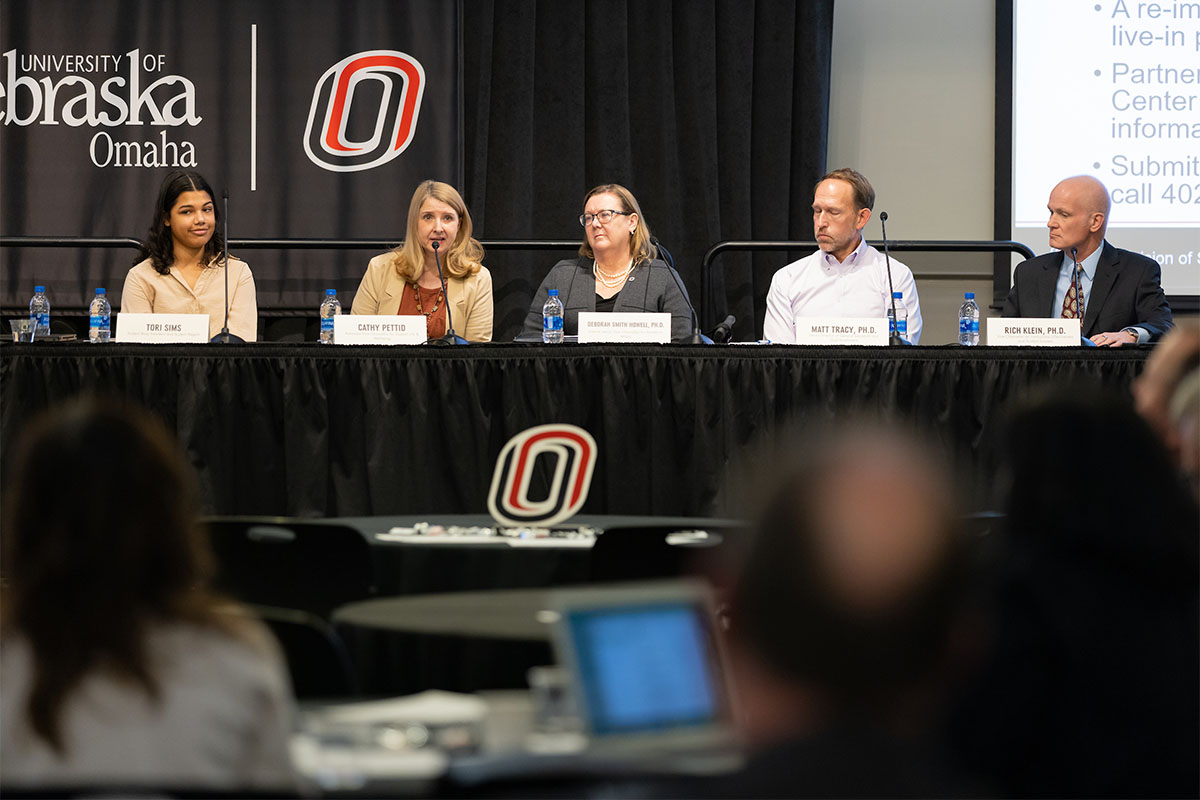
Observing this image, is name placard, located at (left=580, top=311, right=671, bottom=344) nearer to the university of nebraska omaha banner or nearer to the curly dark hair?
the curly dark hair

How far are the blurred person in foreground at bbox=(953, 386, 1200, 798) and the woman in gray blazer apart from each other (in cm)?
290

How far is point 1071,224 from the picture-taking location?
4.15 meters

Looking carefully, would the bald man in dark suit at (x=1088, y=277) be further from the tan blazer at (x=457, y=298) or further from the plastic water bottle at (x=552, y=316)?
the tan blazer at (x=457, y=298)

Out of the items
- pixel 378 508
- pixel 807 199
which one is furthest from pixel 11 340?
pixel 807 199

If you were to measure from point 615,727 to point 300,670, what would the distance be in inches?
16.9

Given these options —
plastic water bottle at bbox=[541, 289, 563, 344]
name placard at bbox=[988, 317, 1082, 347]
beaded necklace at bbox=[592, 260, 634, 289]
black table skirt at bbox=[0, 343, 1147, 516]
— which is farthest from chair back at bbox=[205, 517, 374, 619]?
beaded necklace at bbox=[592, 260, 634, 289]

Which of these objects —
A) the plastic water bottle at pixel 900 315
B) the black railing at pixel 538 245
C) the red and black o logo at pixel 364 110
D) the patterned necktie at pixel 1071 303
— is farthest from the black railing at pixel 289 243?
the patterned necktie at pixel 1071 303

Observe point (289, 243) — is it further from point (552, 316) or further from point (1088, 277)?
point (1088, 277)

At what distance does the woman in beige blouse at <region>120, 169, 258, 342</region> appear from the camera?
409 centimetres

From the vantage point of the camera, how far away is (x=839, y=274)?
4297mm

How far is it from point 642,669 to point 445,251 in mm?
3366

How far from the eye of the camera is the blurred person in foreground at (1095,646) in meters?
1.11

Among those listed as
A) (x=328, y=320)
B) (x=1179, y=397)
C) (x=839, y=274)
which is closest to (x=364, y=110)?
(x=328, y=320)

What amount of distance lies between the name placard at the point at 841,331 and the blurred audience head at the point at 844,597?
277 centimetres
